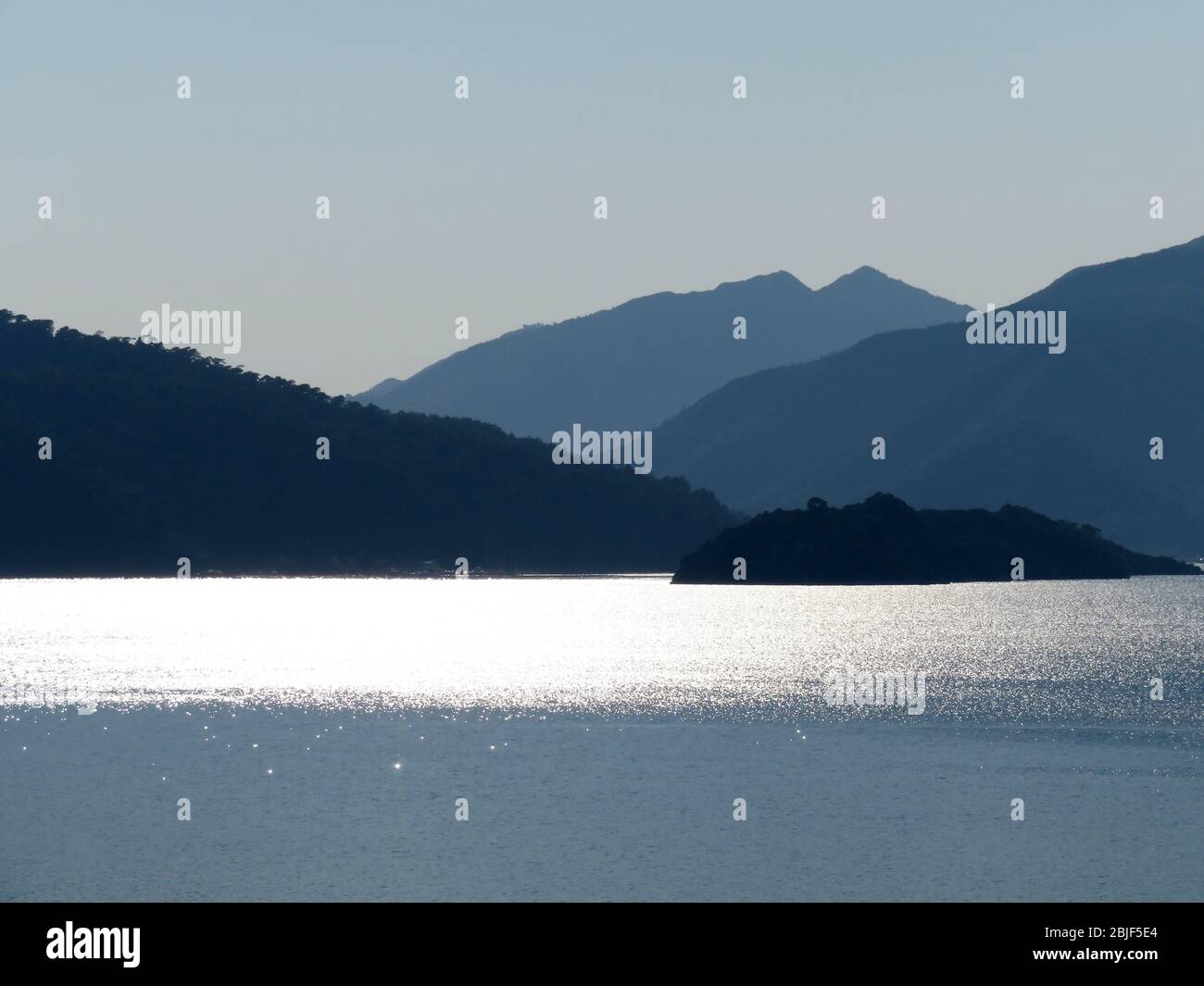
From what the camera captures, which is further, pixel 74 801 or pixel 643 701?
pixel 643 701

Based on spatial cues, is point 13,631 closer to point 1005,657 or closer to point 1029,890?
point 1005,657

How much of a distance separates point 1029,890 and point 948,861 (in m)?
4.48

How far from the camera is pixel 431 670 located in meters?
139

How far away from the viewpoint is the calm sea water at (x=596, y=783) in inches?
2056

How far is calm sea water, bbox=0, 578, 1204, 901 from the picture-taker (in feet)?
171

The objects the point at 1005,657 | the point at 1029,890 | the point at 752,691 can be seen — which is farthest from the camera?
the point at 1005,657

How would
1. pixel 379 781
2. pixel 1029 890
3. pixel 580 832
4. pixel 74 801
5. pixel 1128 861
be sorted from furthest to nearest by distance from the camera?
pixel 379 781 < pixel 74 801 < pixel 580 832 < pixel 1128 861 < pixel 1029 890

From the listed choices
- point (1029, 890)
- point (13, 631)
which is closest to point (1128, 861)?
point (1029, 890)

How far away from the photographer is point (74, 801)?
66.7m

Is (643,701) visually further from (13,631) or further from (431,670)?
(13,631)

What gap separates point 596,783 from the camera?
71.7 meters

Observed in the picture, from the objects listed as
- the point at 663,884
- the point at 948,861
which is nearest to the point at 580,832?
the point at 663,884
